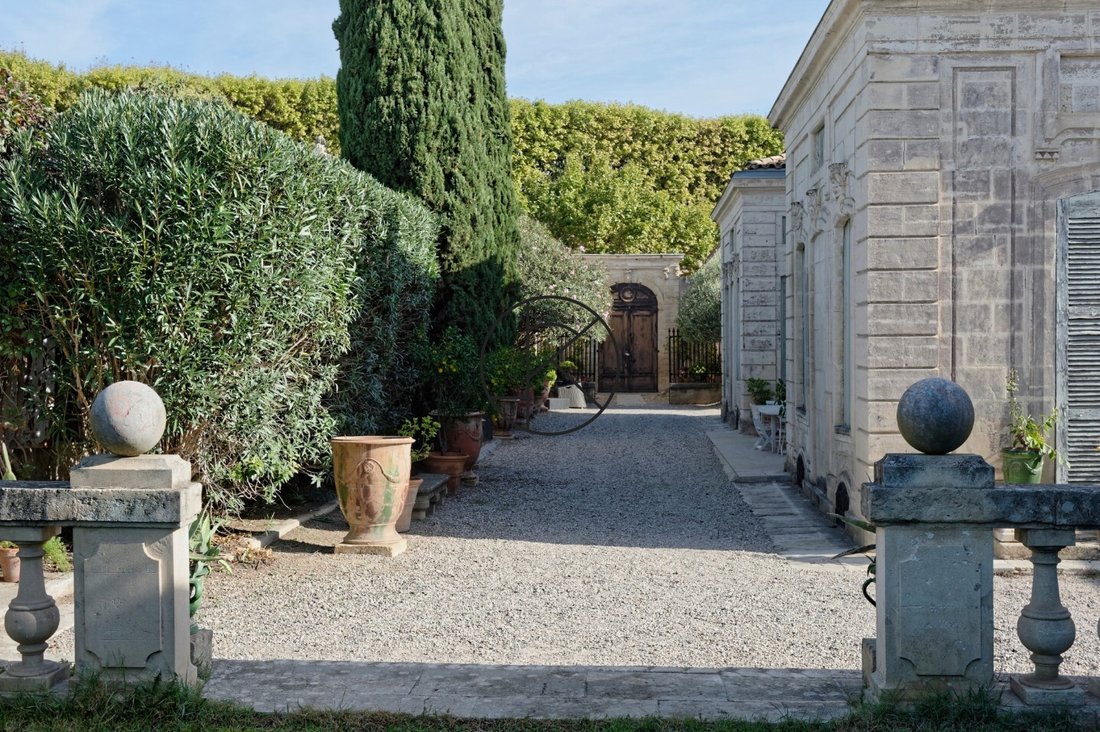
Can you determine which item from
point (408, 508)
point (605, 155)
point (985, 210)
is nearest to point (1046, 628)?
point (985, 210)

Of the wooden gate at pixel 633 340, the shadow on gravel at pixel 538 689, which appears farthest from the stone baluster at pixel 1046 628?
the wooden gate at pixel 633 340

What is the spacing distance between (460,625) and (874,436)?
357 centimetres

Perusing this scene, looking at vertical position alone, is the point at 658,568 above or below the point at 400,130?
below

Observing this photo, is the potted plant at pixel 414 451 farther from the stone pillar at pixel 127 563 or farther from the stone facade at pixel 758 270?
the stone facade at pixel 758 270

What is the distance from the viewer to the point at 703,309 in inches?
946

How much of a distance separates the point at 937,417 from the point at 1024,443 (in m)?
4.32

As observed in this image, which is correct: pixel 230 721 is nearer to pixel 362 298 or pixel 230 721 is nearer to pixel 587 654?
pixel 587 654

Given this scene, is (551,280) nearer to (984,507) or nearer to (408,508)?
(408,508)

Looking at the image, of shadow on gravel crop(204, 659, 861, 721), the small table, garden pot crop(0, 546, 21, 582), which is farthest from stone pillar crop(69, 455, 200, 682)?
the small table

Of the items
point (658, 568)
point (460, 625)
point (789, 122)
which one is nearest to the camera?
point (460, 625)

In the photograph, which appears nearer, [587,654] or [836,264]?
[587,654]

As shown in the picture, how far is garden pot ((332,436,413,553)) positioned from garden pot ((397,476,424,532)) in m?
0.55

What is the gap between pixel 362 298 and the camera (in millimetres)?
8484

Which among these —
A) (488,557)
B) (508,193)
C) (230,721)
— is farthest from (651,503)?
(230,721)
